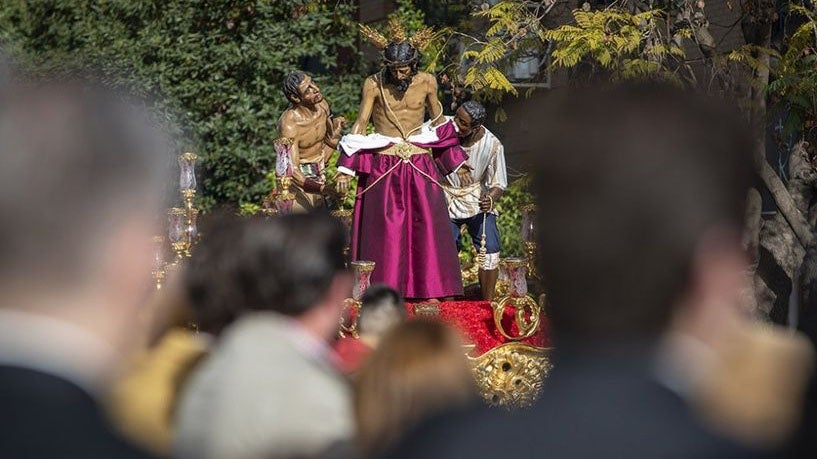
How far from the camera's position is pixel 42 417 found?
1.94 m

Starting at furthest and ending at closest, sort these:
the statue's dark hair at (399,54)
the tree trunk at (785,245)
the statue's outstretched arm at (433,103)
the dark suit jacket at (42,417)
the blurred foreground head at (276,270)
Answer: the tree trunk at (785,245), the statue's outstretched arm at (433,103), the statue's dark hair at (399,54), the blurred foreground head at (276,270), the dark suit jacket at (42,417)

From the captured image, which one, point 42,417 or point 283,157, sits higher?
point 283,157

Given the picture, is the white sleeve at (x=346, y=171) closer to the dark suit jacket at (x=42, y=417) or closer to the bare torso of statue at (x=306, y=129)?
the bare torso of statue at (x=306, y=129)

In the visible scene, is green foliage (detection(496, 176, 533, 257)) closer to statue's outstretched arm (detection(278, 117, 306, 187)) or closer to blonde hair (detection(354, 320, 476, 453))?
statue's outstretched arm (detection(278, 117, 306, 187))

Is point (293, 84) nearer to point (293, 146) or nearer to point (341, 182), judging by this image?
point (293, 146)

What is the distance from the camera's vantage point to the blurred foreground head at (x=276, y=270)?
2.19m

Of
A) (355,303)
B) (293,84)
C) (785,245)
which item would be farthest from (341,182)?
(785,245)

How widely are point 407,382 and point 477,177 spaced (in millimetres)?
7696

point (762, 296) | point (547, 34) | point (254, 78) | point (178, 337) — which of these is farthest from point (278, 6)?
point (178, 337)

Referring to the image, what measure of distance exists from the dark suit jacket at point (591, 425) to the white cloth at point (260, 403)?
227 mm

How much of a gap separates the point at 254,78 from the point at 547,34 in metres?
5.83

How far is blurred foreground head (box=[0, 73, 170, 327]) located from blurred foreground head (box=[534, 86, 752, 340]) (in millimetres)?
722

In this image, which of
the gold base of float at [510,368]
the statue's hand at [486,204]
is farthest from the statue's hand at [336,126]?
the gold base of float at [510,368]

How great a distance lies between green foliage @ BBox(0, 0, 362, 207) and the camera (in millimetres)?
16250
